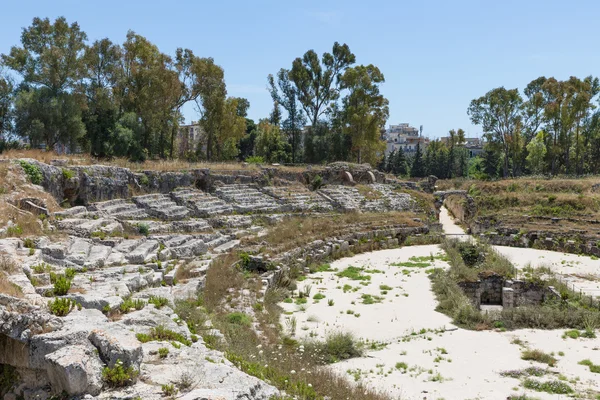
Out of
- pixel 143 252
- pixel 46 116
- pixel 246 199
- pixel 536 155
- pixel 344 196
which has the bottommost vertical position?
pixel 143 252

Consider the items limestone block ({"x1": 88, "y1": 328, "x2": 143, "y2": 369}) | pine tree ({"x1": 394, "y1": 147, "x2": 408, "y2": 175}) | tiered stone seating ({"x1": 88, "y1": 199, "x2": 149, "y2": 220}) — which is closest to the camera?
limestone block ({"x1": 88, "y1": 328, "x2": 143, "y2": 369})

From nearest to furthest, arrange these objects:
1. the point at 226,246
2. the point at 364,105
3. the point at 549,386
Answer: the point at 549,386
the point at 226,246
the point at 364,105

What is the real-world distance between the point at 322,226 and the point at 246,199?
15.0 ft

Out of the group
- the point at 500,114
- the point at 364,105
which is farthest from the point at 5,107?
the point at 500,114

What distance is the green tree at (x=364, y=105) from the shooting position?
138 feet

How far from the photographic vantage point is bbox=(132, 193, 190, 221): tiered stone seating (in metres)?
19.9

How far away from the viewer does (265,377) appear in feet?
23.7

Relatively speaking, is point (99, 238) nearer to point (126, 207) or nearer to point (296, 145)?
point (126, 207)

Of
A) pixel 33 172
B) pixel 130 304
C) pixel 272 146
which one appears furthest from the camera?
pixel 272 146

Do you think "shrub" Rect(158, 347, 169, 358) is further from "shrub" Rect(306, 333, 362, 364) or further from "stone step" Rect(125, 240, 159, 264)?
"stone step" Rect(125, 240, 159, 264)

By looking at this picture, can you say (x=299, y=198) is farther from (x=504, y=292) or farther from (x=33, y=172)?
(x=33, y=172)

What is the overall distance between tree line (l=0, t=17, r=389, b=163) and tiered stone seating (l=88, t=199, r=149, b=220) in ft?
23.2

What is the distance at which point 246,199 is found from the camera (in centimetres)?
2592

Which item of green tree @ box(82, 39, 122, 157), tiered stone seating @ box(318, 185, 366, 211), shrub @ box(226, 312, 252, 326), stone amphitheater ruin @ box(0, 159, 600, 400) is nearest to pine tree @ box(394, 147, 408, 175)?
tiered stone seating @ box(318, 185, 366, 211)
